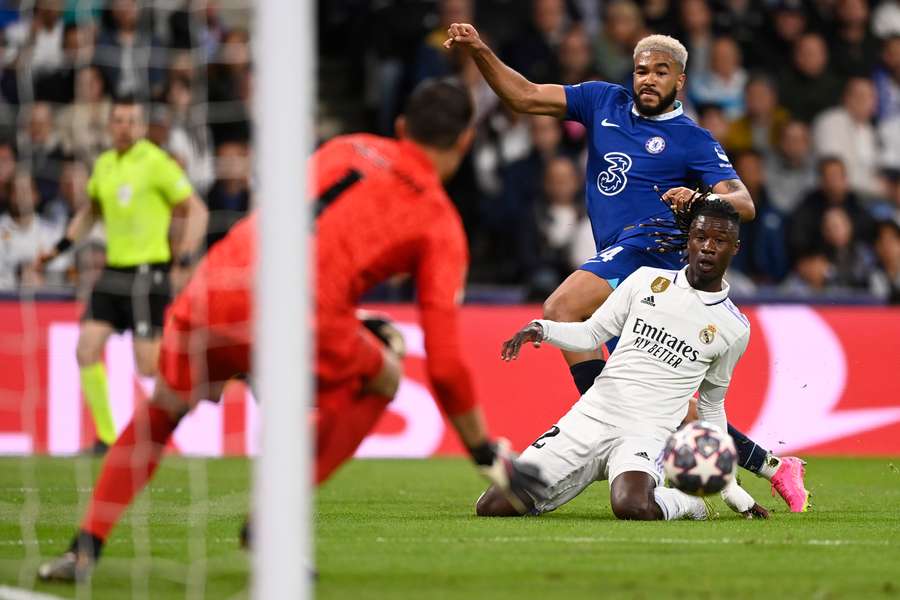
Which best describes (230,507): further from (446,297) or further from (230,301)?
(446,297)

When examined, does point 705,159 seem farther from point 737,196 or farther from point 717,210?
point 717,210

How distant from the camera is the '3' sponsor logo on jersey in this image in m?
8.30

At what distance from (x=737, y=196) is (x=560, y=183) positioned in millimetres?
5590

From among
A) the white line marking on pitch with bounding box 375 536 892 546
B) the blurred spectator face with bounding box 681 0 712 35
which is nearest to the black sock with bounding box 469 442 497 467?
the white line marking on pitch with bounding box 375 536 892 546

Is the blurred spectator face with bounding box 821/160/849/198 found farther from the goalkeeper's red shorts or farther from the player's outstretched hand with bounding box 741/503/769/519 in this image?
the goalkeeper's red shorts

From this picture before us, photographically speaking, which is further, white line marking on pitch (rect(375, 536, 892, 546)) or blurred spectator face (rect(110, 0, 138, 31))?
blurred spectator face (rect(110, 0, 138, 31))

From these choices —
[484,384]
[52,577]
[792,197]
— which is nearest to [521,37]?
[792,197]

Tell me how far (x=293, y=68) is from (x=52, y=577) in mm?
2151

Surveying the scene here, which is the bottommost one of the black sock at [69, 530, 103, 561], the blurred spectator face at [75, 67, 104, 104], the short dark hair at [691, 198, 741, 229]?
the black sock at [69, 530, 103, 561]

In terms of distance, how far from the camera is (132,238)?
37.1 feet

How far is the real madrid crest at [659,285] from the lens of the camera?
293 inches

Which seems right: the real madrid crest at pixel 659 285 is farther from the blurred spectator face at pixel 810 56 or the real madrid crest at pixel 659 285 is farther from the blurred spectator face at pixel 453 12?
the blurred spectator face at pixel 810 56

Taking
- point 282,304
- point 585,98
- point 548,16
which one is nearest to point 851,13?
point 548,16

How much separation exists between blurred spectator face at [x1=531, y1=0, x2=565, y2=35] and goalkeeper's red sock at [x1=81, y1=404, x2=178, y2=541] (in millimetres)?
9867
